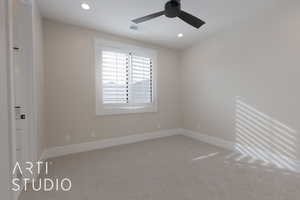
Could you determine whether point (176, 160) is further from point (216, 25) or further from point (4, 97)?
point (216, 25)

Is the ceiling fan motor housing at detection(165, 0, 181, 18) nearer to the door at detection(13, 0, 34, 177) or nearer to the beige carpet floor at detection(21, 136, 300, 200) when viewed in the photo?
the door at detection(13, 0, 34, 177)

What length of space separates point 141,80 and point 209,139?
2.38 meters

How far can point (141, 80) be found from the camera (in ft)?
13.9

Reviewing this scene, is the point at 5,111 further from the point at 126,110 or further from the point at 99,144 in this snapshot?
the point at 126,110

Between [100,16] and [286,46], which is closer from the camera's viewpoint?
[286,46]

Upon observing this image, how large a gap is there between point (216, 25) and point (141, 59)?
1.97m

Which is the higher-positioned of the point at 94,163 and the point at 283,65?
the point at 283,65

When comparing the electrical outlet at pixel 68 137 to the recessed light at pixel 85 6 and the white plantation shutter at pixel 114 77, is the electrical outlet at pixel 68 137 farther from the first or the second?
the recessed light at pixel 85 6

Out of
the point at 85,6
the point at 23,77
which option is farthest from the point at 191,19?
the point at 23,77

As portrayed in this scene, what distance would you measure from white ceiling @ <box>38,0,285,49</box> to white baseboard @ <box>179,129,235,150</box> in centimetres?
262

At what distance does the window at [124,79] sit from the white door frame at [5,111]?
7.70 feet

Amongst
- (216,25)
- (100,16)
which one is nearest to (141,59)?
(100,16)

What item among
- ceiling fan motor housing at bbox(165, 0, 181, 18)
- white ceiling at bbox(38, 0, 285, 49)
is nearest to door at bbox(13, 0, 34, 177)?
white ceiling at bbox(38, 0, 285, 49)

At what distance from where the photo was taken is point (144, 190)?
1998mm
